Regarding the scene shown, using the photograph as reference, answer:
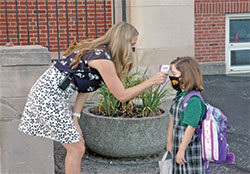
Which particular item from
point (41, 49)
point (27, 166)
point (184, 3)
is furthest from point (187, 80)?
point (184, 3)

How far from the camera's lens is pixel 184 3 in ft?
20.1

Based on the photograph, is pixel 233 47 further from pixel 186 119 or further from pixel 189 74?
pixel 186 119

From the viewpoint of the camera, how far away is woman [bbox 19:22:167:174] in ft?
10.6

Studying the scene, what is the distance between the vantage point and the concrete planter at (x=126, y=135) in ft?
15.6

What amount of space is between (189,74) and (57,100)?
1.09 metres

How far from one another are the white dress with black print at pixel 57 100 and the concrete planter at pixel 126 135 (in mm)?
1367

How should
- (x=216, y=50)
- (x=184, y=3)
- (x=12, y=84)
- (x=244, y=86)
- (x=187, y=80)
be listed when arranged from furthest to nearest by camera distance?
(x=216, y=50) → (x=244, y=86) → (x=184, y=3) → (x=12, y=84) → (x=187, y=80)

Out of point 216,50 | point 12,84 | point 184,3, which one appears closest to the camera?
point 12,84

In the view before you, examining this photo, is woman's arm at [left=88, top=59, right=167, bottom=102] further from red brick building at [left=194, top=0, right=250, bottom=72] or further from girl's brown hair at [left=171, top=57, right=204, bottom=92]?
red brick building at [left=194, top=0, right=250, bottom=72]

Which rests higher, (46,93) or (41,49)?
(41,49)

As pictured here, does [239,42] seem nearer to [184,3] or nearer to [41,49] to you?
[184,3]

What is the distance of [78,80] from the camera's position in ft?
10.9

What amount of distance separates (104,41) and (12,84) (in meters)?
1.15

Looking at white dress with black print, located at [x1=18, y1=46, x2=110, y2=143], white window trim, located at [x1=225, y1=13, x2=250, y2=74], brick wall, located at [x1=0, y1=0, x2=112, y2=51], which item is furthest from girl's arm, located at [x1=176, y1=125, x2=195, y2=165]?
white window trim, located at [x1=225, y1=13, x2=250, y2=74]
